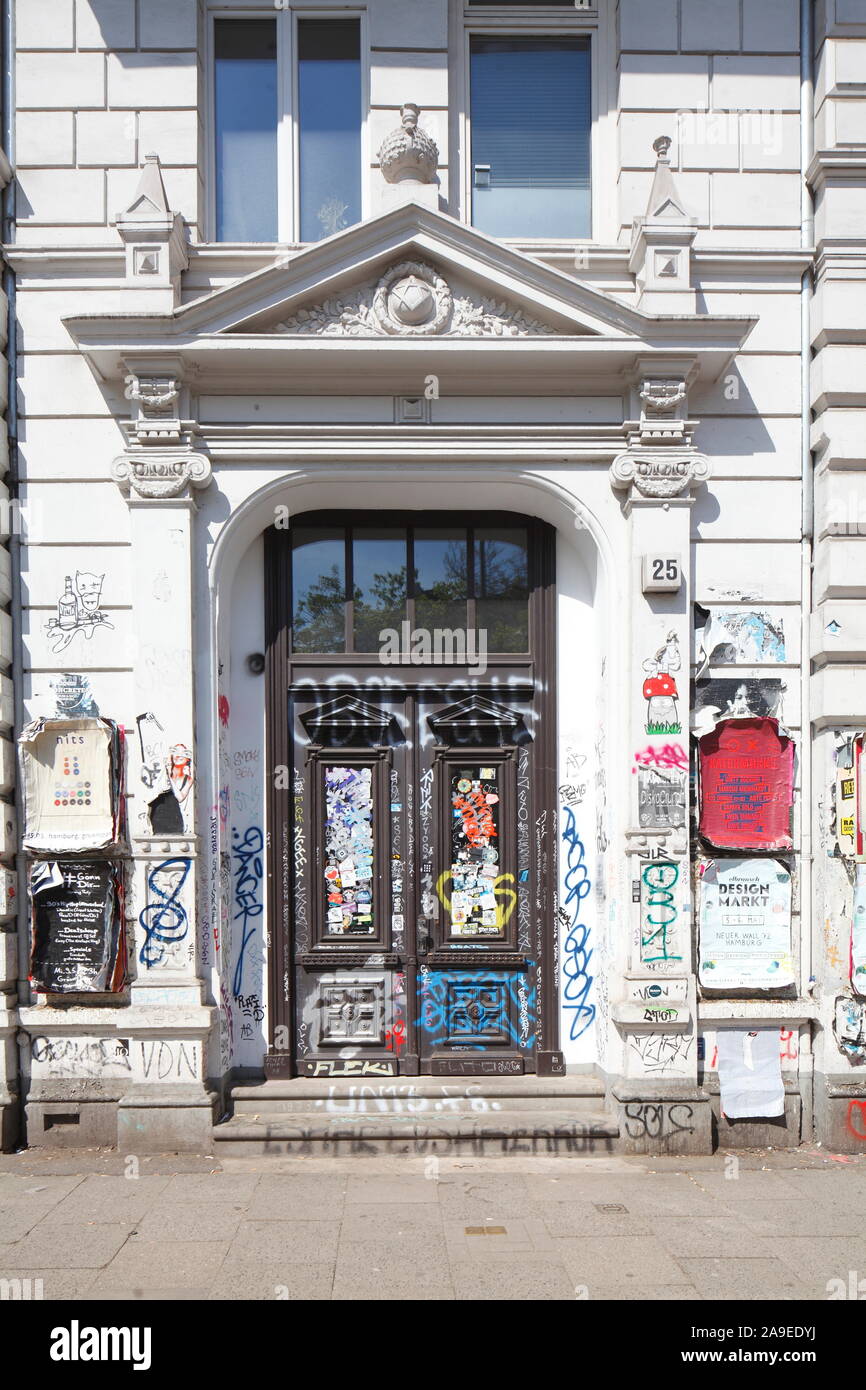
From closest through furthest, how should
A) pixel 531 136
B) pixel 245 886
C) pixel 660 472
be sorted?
pixel 660 472
pixel 245 886
pixel 531 136

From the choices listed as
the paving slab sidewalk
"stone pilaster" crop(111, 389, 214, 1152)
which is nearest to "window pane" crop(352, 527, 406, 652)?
"stone pilaster" crop(111, 389, 214, 1152)

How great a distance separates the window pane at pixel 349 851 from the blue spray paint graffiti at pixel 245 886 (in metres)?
0.52

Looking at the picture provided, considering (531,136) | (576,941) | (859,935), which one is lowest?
(576,941)

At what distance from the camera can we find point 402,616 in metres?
8.26

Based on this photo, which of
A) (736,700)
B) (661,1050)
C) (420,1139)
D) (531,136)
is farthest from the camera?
(531,136)

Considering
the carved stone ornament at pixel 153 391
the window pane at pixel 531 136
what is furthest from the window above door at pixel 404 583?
the window pane at pixel 531 136

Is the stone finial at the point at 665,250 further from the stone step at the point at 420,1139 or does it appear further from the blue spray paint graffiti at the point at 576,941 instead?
the stone step at the point at 420,1139

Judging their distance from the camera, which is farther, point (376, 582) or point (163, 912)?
point (376, 582)

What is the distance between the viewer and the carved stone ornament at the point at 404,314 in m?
7.68

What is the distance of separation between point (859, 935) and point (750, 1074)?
124 cm

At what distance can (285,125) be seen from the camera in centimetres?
827

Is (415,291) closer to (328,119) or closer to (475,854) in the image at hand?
(328,119)

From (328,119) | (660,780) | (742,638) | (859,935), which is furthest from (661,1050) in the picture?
(328,119)

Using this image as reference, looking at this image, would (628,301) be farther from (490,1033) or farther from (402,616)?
(490,1033)
